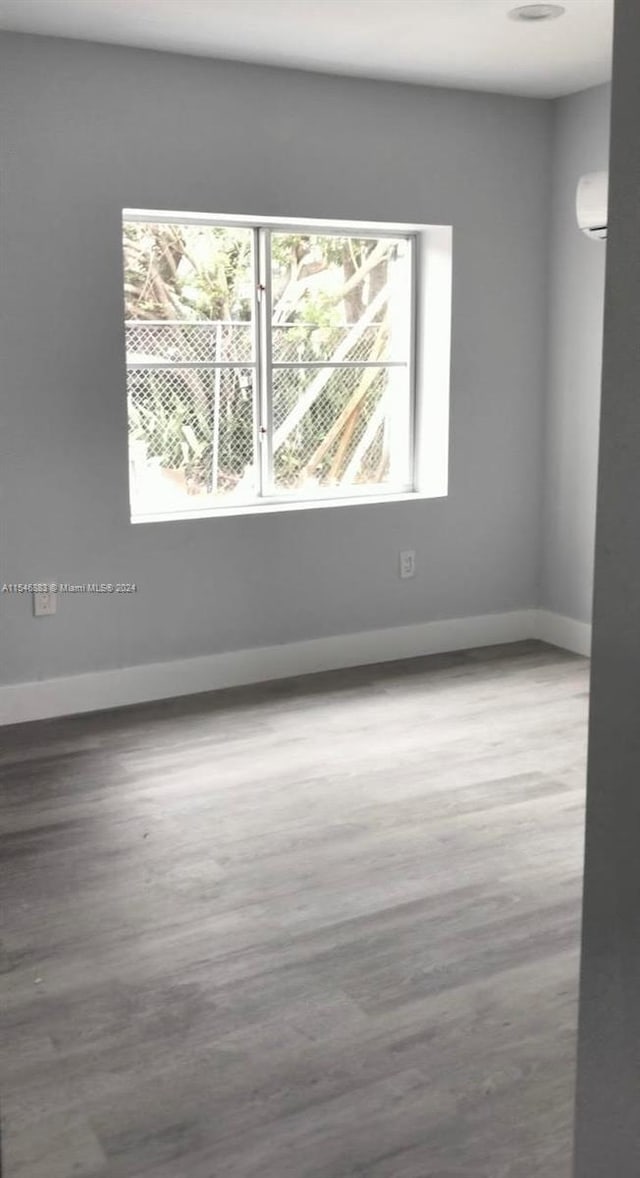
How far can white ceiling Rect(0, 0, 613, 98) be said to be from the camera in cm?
361

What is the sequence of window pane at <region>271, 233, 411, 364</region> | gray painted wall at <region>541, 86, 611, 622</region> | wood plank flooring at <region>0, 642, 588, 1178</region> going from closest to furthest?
wood plank flooring at <region>0, 642, 588, 1178</region> < window pane at <region>271, 233, 411, 364</region> < gray painted wall at <region>541, 86, 611, 622</region>

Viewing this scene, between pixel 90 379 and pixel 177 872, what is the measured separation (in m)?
1.95

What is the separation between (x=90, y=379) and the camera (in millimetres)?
4191

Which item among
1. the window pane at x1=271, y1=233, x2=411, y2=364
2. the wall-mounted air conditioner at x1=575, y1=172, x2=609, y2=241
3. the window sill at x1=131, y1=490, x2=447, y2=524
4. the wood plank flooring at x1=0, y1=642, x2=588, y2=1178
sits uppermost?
the wall-mounted air conditioner at x1=575, y1=172, x2=609, y2=241

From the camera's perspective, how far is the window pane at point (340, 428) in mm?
4840

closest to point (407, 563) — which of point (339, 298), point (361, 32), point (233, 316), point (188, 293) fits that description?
point (339, 298)

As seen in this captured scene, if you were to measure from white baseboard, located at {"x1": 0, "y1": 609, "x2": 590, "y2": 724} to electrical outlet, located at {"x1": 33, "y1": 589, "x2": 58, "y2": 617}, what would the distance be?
0.26 metres

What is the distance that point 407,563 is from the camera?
504cm

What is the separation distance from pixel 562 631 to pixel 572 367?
1.18 meters

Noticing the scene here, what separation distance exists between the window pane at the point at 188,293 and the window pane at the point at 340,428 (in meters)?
0.29

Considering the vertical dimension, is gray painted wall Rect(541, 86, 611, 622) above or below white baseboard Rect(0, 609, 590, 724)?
Result: above

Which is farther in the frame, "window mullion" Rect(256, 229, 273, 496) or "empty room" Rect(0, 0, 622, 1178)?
"window mullion" Rect(256, 229, 273, 496)

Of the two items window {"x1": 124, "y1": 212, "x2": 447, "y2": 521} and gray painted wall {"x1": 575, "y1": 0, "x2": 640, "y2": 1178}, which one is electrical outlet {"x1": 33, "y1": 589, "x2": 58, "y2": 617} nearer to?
window {"x1": 124, "y1": 212, "x2": 447, "y2": 521}

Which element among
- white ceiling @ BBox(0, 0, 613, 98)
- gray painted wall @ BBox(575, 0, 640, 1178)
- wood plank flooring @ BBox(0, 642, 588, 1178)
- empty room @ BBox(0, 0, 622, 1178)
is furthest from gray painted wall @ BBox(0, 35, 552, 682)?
gray painted wall @ BBox(575, 0, 640, 1178)
